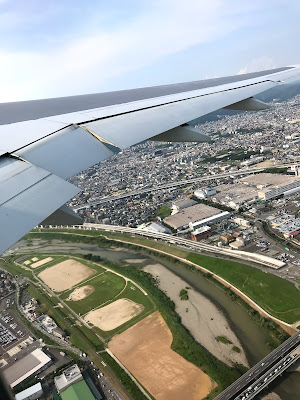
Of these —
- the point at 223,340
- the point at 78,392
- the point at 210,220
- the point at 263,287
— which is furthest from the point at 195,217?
the point at 78,392

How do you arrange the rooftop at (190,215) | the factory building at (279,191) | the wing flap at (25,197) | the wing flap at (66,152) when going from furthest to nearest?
the factory building at (279,191), the rooftop at (190,215), the wing flap at (66,152), the wing flap at (25,197)

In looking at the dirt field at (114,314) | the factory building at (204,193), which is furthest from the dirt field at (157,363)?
the factory building at (204,193)

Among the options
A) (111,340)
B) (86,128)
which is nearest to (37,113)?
(86,128)

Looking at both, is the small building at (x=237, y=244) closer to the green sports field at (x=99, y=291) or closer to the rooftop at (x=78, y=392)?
the green sports field at (x=99, y=291)

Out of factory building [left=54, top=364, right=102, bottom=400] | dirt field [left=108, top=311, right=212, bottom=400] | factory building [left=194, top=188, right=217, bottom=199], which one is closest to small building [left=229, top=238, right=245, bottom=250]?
dirt field [left=108, top=311, right=212, bottom=400]

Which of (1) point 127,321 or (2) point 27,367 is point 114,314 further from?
(2) point 27,367

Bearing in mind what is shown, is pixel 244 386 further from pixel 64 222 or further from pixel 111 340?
pixel 64 222
